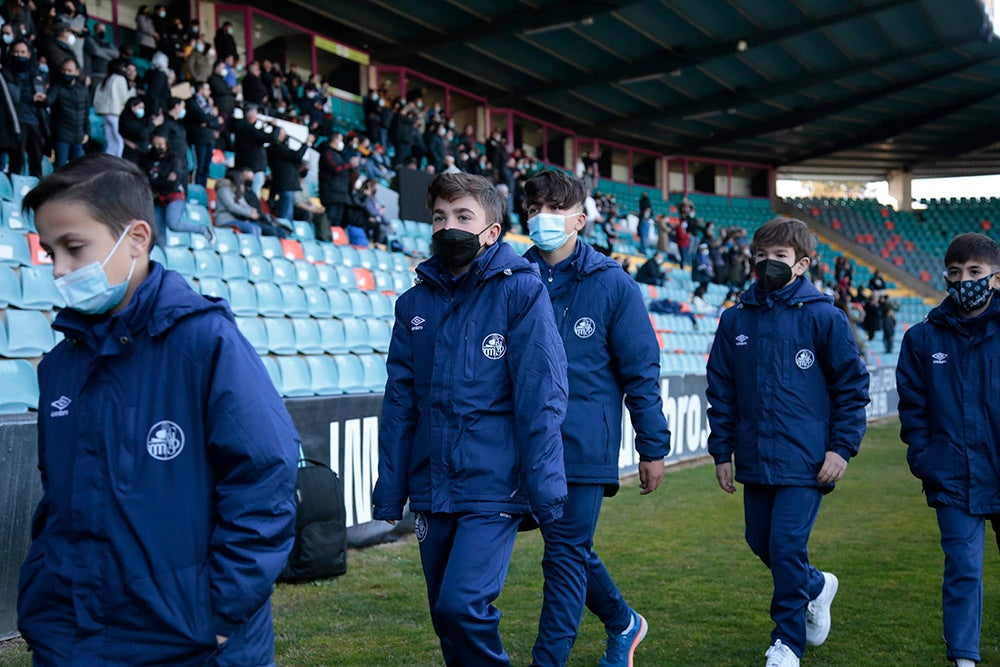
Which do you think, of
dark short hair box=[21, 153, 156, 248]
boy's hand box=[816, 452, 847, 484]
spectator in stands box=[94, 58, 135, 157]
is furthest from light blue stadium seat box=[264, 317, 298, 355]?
dark short hair box=[21, 153, 156, 248]

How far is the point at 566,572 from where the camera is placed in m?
3.77

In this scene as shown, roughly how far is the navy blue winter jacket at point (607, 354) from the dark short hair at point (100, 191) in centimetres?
210

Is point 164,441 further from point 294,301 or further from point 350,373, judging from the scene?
point 294,301

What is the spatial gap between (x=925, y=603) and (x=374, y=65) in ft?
69.8

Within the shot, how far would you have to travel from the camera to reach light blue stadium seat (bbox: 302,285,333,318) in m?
10.1

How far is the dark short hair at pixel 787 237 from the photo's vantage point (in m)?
4.51

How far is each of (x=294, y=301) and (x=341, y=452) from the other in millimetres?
3351

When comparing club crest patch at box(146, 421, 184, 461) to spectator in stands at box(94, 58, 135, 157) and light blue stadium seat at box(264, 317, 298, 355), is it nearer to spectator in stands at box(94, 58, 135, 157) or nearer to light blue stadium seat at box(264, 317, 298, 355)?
light blue stadium seat at box(264, 317, 298, 355)

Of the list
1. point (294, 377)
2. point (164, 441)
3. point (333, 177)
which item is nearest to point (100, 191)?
point (164, 441)

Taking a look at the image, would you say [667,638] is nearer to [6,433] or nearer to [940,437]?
[940,437]

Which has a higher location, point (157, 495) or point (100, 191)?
point (100, 191)

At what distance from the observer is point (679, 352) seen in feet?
53.9

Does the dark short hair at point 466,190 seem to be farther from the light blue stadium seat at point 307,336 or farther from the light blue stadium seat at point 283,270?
the light blue stadium seat at point 283,270

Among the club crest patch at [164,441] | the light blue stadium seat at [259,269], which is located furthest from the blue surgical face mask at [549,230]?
the light blue stadium seat at [259,269]
